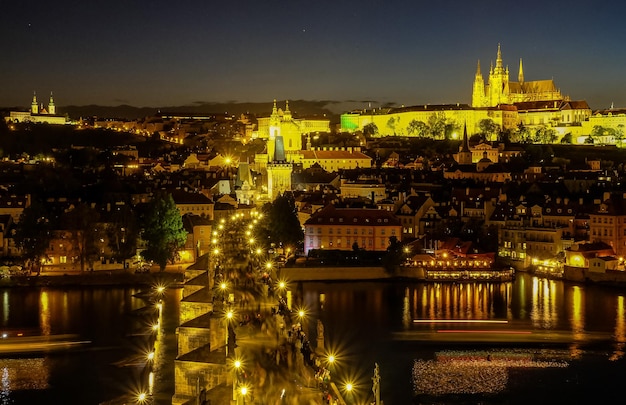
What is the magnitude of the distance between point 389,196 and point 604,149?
1809 cm

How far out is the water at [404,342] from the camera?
32.0ft

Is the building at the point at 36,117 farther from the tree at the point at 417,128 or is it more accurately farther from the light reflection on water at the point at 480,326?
the light reflection on water at the point at 480,326

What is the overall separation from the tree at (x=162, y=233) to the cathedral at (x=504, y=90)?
124 feet

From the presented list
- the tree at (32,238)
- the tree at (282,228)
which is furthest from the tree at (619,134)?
the tree at (32,238)

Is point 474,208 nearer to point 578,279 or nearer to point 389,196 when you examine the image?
point 389,196

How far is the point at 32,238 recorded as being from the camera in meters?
17.9

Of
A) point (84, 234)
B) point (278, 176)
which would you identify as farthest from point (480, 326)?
point (278, 176)

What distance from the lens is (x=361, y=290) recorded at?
16828 millimetres

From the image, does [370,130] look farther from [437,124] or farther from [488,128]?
[488,128]

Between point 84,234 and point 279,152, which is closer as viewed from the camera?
point 84,234

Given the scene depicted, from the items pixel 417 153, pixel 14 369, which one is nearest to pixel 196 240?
pixel 14 369

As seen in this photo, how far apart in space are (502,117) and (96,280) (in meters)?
34.1

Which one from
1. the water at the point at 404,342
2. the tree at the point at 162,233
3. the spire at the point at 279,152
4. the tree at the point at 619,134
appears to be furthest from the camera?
the tree at the point at 619,134

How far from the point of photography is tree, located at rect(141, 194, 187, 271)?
1805 centimetres
